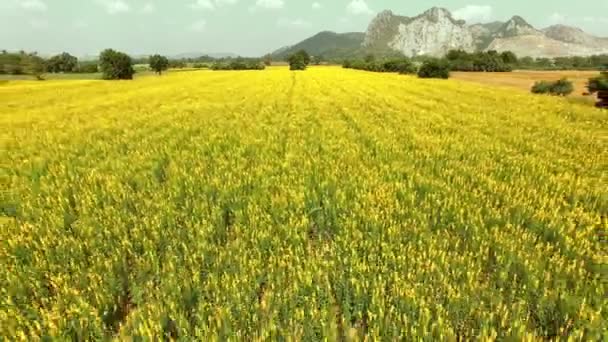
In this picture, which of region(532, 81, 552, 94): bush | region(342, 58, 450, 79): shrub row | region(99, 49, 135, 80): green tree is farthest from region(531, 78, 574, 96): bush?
region(99, 49, 135, 80): green tree

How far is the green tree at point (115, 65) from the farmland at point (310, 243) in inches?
3556

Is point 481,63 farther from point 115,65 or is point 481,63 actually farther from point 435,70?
point 115,65

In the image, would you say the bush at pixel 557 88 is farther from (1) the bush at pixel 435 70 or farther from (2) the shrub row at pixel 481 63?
(2) the shrub row at pixel 481 63

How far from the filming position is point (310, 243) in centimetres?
541

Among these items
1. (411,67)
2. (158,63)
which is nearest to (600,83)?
(411,67)

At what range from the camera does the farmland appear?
3.59 m

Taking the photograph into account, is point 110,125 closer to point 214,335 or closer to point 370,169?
point 370,169

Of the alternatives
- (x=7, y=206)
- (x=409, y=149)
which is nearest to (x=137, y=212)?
(x=7, y=206)

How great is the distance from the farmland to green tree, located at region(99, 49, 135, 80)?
3556 inches

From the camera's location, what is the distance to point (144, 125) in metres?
16.4

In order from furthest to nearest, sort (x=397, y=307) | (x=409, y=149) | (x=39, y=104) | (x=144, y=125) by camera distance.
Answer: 1. (x=39, y=104)
2. (x=144, y=125)
3. (x=409, y=149)
4. (x=397, y=307)

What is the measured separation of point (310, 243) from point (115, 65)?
101146 millimetres

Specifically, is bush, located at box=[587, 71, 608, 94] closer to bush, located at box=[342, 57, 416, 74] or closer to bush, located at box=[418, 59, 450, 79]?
bush, located at box=[418, 59, 450, 79]

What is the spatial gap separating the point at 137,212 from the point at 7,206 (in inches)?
124
